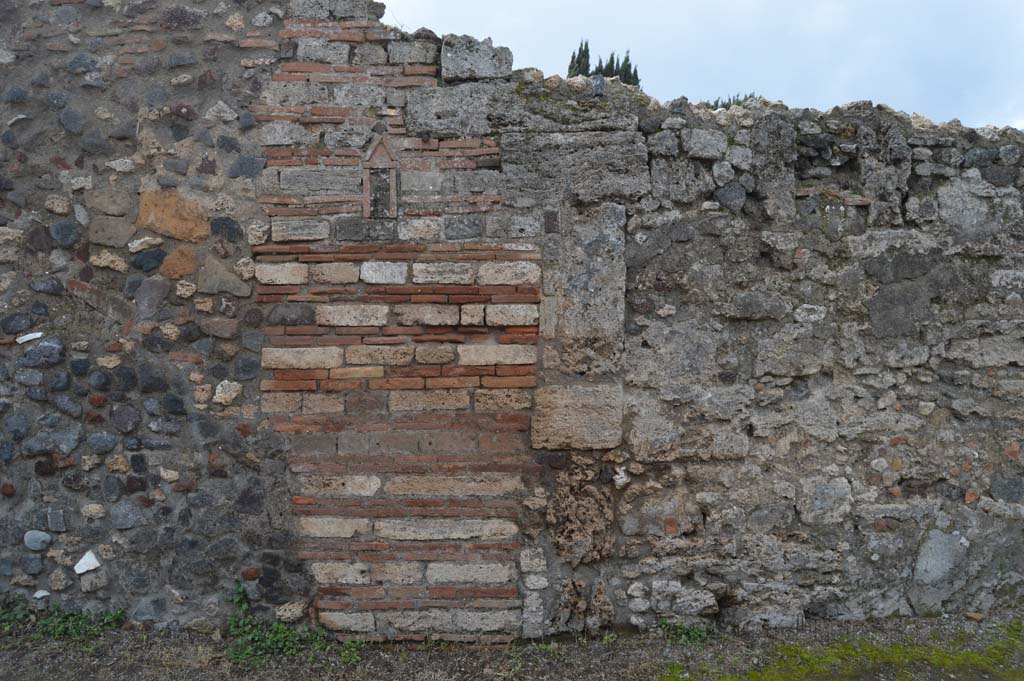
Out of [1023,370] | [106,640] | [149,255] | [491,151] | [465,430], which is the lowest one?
[106,640]

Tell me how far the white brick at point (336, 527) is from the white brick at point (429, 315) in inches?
39.4

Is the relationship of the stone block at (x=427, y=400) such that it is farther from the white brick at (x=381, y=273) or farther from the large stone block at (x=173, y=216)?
the large stone block at (x=173, y=216)

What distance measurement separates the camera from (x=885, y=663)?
3.19 m

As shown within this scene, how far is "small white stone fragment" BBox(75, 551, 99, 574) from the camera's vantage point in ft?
10.8

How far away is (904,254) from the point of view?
3430 mm

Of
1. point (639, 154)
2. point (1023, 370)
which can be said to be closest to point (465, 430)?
point (639, 154)

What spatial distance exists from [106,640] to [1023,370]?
4857mm

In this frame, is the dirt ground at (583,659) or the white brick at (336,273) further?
the white brick at (336,273)

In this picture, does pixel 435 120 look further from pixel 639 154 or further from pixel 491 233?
pixel 639 154

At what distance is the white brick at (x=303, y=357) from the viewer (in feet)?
10.5

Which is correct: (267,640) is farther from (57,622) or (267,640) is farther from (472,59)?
(472,59)

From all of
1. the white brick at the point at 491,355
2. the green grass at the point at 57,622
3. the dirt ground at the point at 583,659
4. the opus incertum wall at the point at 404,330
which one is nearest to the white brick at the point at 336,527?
the opus incertum wall at the point at 404,330

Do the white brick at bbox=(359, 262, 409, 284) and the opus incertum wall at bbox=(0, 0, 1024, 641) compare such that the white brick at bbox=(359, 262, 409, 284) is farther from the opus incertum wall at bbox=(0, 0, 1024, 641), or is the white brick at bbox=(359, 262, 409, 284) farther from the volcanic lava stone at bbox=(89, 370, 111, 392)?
the volcanic lava stone at bbox=(89, 370, 111, 392)

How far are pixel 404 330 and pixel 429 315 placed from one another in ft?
0.47
